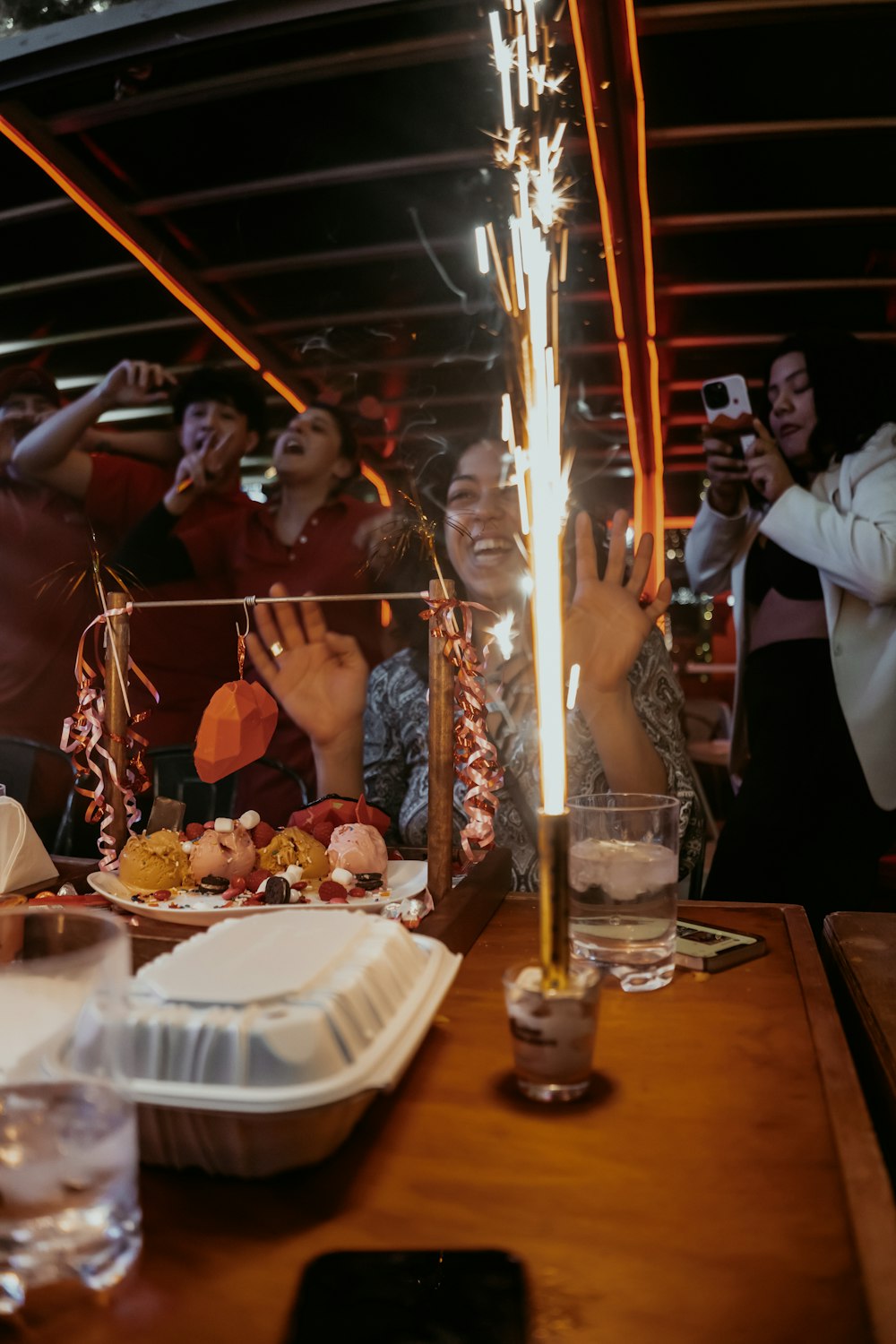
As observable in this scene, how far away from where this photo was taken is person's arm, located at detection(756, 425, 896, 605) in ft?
8.01

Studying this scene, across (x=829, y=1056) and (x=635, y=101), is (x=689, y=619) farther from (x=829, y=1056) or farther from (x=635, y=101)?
(x=829, y=1056)

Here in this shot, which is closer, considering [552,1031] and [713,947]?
[552,1031]

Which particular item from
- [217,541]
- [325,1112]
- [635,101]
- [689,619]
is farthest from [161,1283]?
[689,619]

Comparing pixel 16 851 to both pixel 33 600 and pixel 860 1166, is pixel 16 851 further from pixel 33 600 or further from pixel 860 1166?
pixel 33 600

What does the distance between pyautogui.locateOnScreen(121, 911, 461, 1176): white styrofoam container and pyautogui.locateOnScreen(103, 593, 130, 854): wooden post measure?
793 millimetres

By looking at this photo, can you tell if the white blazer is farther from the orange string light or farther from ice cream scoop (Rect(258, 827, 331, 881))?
ice cream scoop (Rect(258, 827, 331, 881))

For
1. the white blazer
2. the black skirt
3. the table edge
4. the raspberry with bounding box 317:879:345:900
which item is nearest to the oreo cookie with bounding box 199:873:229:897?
the raspberry with bounding box 317:879:345:900

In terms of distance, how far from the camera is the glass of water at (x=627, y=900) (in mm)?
911

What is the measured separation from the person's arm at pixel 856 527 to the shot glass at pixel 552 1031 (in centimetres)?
207

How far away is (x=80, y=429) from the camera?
3.26m

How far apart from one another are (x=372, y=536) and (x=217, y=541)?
0.56m

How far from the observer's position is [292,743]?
10.1ft

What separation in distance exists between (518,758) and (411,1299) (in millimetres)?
1427

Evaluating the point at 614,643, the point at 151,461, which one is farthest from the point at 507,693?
the point at 151,461
